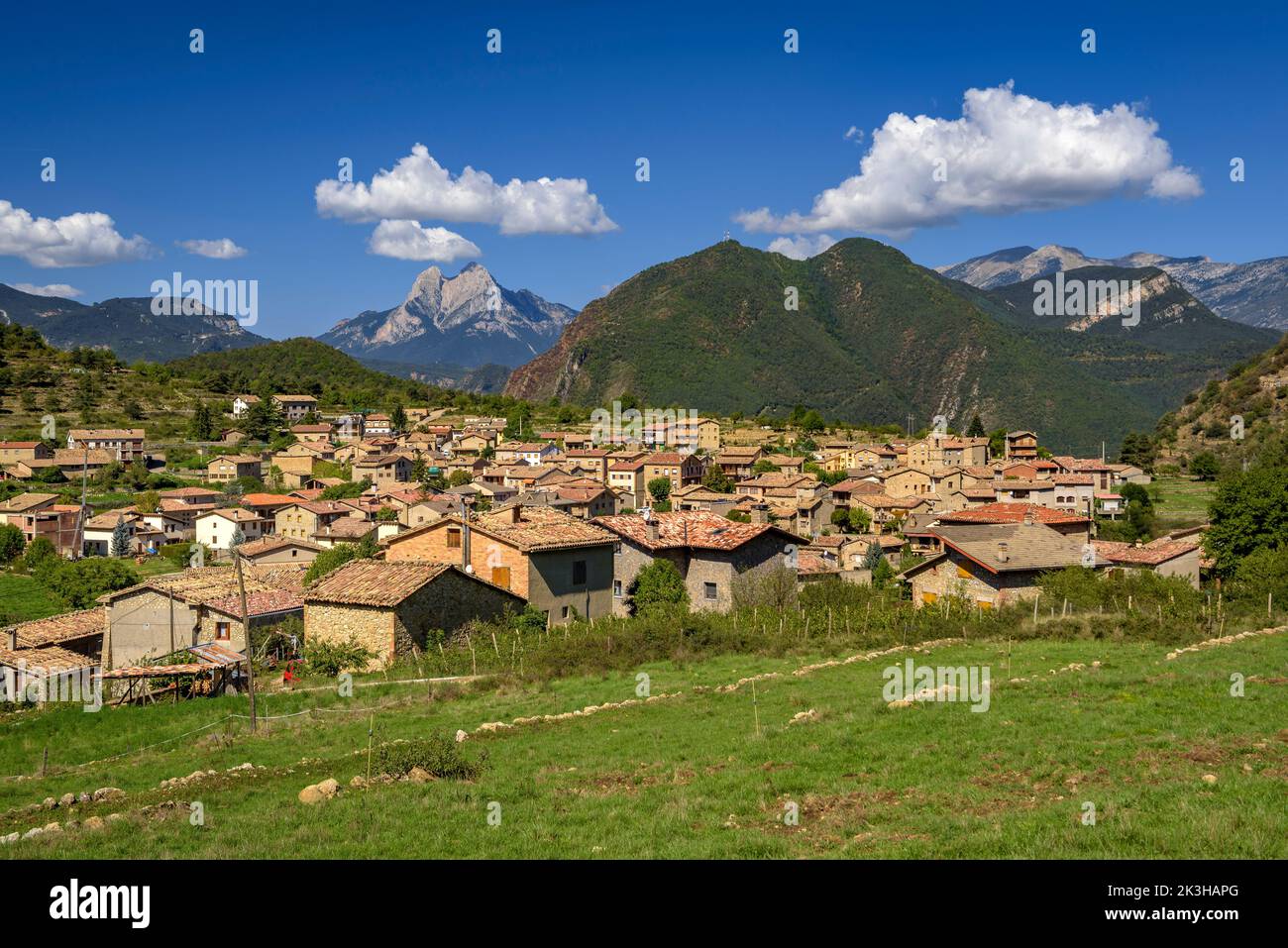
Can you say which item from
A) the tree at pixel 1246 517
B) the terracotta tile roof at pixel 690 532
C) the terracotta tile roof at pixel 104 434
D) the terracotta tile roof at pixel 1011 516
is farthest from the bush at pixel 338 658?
the terracotta tile roof at pixel 104 434

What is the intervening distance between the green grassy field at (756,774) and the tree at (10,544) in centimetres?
5396

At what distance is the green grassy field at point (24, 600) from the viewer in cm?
4870

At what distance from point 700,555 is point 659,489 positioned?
60.1 m

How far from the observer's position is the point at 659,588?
33500mm

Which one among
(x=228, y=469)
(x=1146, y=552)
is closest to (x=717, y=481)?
(x=228, y=469)

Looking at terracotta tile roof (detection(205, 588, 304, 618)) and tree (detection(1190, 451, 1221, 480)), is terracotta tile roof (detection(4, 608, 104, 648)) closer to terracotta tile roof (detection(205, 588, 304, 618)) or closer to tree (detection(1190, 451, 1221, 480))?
terracotta tile roof (detection(205, 588, 304, 618))

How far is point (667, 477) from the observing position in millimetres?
100688

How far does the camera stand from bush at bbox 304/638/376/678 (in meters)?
26.1

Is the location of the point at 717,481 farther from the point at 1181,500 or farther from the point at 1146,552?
the point at 1146,552

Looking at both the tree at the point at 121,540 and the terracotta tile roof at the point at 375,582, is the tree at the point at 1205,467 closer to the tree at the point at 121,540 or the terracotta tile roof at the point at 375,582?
the terracotta tile roof at the point at 375,582

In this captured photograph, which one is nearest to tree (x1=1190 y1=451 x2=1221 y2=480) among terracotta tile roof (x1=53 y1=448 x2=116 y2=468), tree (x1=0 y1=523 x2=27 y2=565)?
tree (x1=0 y1=523 x2=27 y2=565)
